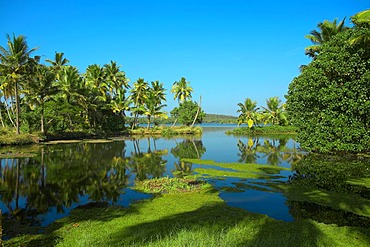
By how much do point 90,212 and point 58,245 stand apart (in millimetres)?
3299

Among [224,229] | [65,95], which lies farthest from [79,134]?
[224,229]

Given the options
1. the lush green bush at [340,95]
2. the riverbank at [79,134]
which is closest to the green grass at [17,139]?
the riverbank at [79,134]

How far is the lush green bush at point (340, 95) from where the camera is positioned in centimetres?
2095

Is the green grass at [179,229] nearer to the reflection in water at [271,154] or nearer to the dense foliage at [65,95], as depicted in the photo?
the reflection in water at [271,154]

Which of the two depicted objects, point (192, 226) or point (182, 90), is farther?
point (182, 90)

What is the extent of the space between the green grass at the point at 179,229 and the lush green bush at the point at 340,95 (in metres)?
15.1

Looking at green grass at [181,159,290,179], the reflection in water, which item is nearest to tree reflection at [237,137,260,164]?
the reflection in water

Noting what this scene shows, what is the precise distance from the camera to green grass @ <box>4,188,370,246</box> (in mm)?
7863

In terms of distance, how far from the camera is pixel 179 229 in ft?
27.9

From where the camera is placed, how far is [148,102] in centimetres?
6662

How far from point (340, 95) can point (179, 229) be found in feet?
62.6

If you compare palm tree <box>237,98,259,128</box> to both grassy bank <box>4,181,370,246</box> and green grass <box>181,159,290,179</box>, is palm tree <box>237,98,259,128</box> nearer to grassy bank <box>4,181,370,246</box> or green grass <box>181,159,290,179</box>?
green grass <box>181,159,290,179</box>

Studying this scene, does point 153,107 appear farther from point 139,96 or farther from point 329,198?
point 329,198

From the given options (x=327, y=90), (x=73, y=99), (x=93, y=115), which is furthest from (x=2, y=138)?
(x=327, y=90)
